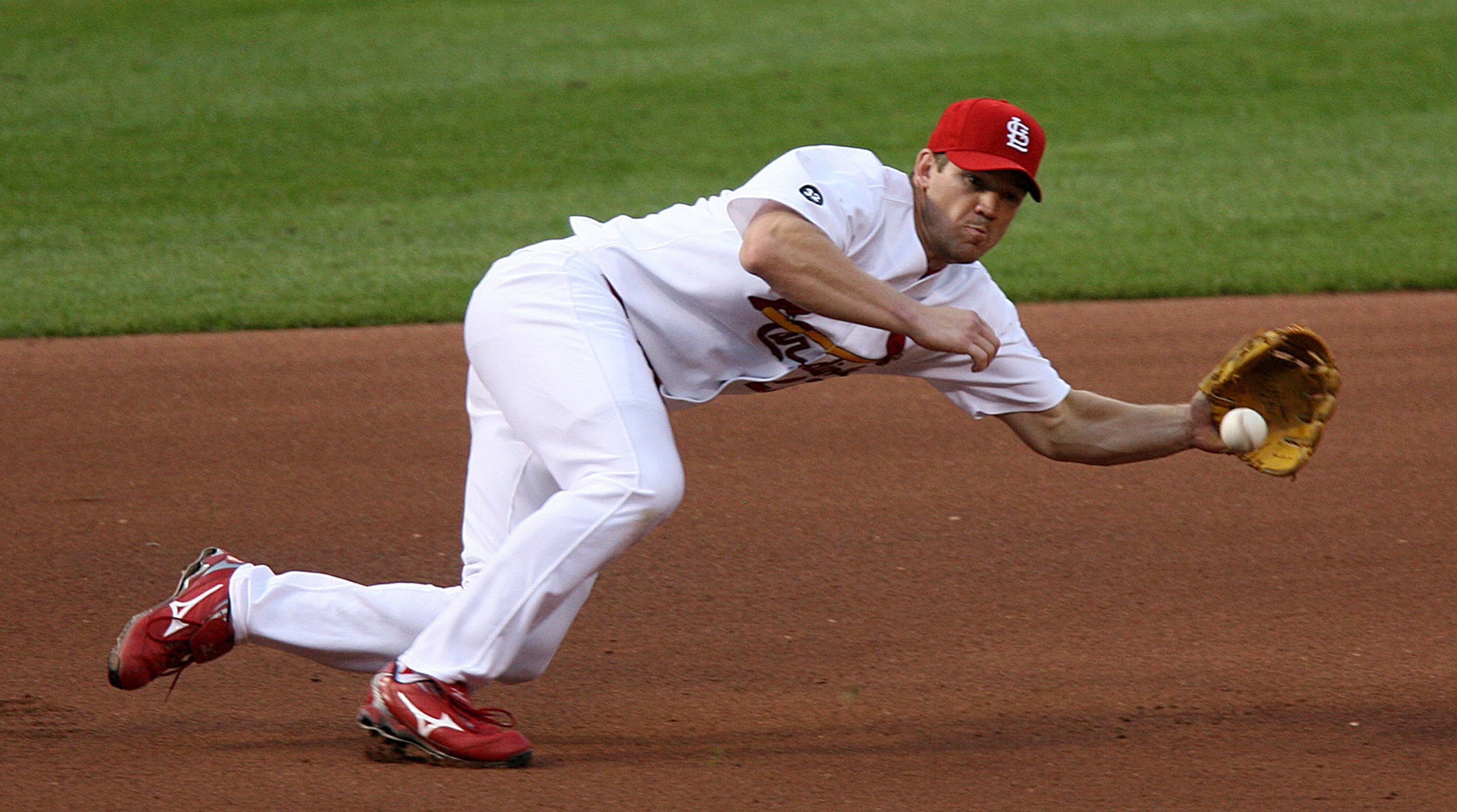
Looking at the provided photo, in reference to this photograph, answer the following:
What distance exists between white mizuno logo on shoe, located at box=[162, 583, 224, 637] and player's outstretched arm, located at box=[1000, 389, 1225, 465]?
73.9 inches

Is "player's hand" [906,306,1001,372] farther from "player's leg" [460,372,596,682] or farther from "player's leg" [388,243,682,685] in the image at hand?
"player's leg" [460,372,596,682]

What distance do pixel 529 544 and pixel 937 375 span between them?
1097mm

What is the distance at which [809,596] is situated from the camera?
4.68 m

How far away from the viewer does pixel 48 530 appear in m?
5.16

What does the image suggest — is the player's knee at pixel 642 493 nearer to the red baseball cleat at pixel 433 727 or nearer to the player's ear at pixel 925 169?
the red baseball cleat at pixel 433 727

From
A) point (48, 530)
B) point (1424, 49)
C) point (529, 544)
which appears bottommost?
point (48, 530)

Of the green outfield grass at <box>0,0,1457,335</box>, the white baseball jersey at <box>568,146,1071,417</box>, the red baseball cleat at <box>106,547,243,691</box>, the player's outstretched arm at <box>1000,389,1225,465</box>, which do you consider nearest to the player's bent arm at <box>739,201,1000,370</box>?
the white baseball jersey at <box>568,146,1071,417</box>

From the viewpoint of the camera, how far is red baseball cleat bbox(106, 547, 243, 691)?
11.8ft

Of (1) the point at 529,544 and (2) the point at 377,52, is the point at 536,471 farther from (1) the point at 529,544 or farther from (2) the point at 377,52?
(2) the point at 377,52

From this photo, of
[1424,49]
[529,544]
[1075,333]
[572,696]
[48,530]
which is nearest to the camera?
[529,544]

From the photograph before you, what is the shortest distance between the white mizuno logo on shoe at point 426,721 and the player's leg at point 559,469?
71 millimetres

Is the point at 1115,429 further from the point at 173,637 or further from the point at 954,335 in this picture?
the point at 173,637

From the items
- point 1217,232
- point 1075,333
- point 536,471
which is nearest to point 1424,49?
point 1217,232

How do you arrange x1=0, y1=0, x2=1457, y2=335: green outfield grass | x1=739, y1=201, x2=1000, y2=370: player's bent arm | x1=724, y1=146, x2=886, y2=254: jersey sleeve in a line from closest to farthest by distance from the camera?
x1=739, y1=201, x2=1000, y2=370: player's bent arm, x1=724, y1=146, x2=886, y2=254: jersey sleeve, x1=0, y1=0, x2=1457, y2=335: green outfield grass
